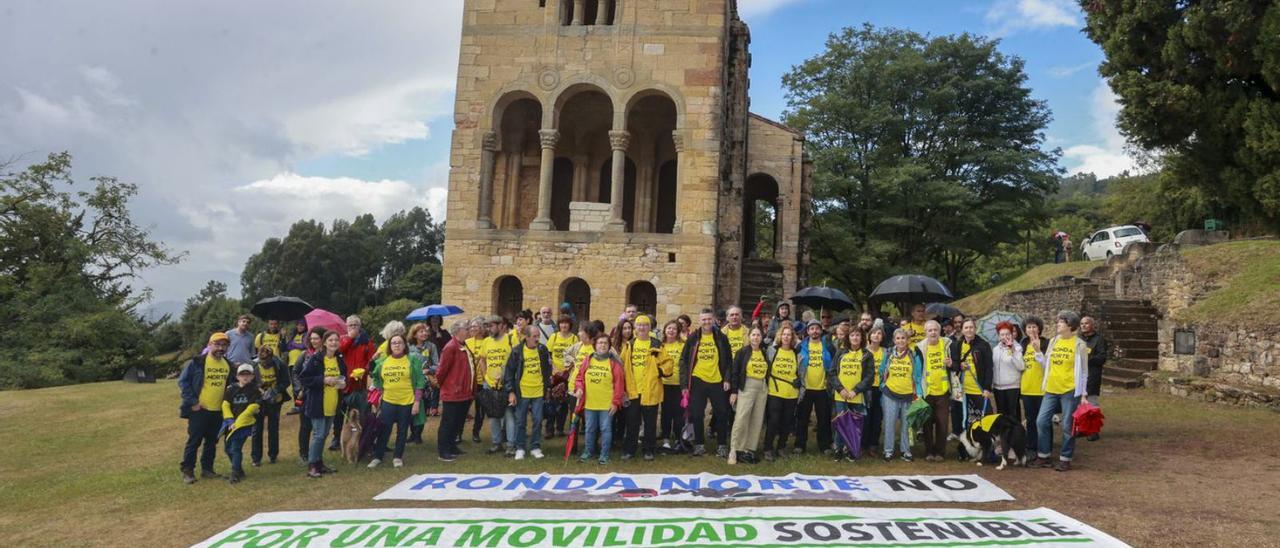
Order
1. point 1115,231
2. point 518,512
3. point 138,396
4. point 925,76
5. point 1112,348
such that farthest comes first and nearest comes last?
point 925,76, point 1115,231, point 1112,348, point 138,396, point 518,512

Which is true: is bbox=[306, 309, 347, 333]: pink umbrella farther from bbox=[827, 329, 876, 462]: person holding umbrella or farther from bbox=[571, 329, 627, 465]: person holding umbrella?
bbox=[827, 329, 876, 462]: person holding umbrella

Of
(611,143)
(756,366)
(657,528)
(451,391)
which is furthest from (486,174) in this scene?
(657,528)

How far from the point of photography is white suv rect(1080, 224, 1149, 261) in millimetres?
24391

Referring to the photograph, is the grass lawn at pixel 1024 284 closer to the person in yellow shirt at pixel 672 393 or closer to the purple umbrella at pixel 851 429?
the purple umbrella at pixel 851 429

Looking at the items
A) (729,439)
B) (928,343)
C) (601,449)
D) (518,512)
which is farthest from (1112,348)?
(518,512)

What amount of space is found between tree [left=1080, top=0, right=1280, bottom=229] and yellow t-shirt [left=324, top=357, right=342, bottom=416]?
19759 mm

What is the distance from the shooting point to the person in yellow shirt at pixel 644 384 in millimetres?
8695

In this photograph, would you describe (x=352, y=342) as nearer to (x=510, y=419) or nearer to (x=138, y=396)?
(x=510, y=419)

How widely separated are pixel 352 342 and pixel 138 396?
9116 millimetres

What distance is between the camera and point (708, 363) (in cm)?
866

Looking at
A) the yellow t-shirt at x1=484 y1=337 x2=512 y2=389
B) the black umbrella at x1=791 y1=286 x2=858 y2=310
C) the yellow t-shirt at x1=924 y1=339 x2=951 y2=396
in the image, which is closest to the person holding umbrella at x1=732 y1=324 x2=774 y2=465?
the yellow t-shirt at x1=924 y1=339 x2=951 y2=396

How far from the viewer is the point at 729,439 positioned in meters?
9.10

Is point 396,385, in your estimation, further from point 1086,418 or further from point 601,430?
point 1086,418

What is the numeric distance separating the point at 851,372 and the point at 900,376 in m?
0.57
